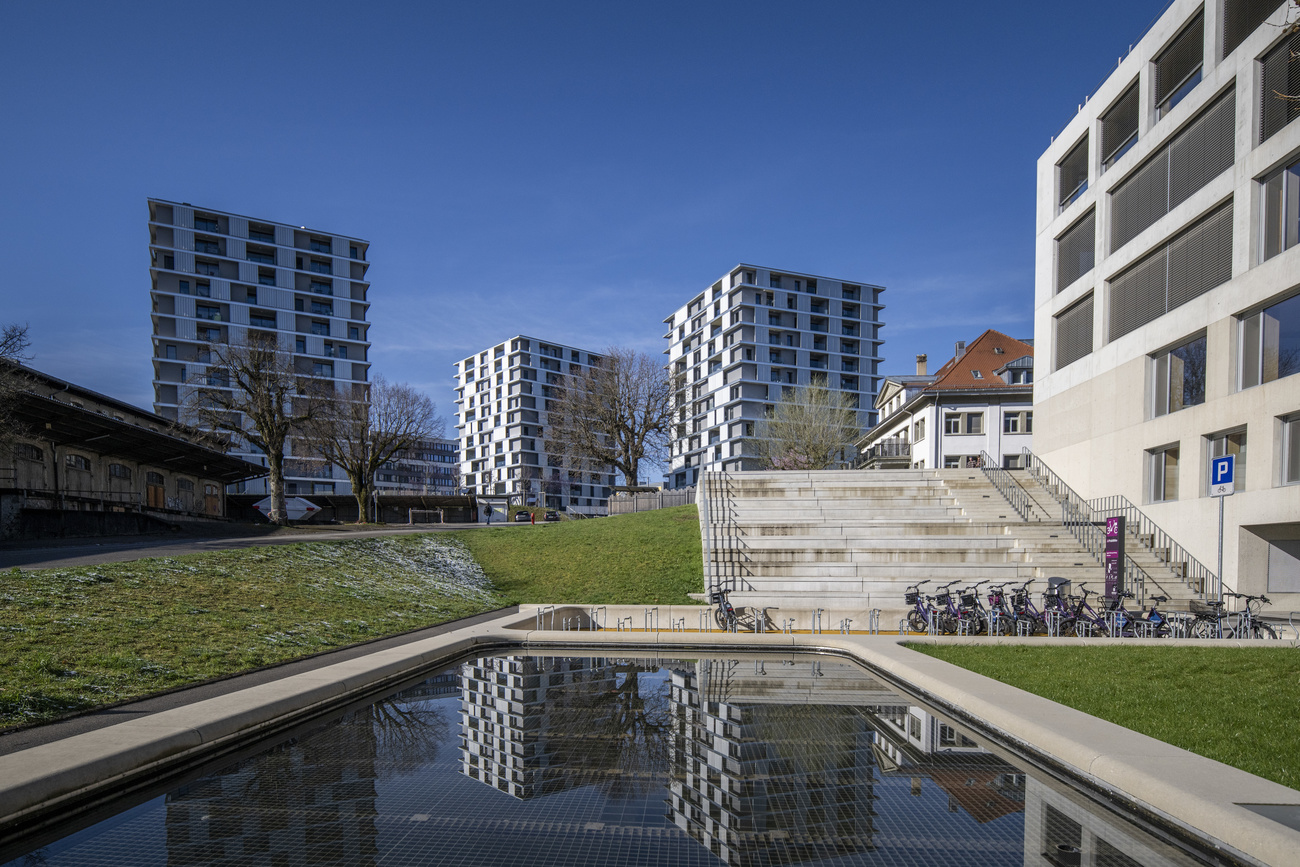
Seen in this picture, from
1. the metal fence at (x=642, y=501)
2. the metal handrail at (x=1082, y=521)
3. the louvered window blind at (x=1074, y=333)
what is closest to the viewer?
the metal handrail at (x=1082, y=521)

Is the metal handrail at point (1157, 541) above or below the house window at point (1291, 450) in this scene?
below

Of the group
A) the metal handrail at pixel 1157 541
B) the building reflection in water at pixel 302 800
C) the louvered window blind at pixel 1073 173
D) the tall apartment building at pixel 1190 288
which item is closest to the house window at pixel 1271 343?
the tall apartment building at pixel 1190 288

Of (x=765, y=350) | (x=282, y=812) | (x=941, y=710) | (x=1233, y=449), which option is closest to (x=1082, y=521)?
(x=1233, y=449)

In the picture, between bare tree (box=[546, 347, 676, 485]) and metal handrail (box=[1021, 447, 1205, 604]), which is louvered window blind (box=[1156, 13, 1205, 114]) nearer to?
metal handrail (box=[1021, 447, 1205, 604])

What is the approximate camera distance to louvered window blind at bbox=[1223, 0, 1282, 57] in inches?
811

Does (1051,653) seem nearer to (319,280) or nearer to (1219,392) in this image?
(1219,392)

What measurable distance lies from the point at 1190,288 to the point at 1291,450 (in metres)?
6.28

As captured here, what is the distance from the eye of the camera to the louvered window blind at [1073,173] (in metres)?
29.9

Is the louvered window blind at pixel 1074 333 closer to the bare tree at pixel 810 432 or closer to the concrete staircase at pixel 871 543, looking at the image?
the concrete staircase at pixel 871 543

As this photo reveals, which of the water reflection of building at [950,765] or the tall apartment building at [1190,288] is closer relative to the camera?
the water reflection of building at [950,765]

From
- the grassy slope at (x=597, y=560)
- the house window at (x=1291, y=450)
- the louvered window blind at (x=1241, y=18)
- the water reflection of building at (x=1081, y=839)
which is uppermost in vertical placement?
the louvered window blind at (x=1241, y=18)

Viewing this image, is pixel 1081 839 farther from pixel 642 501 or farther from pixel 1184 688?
pixel 642 501

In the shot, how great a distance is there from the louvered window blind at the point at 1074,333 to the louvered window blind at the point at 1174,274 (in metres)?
1.76

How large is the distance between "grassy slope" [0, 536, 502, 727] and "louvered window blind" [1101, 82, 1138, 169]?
2711cm
